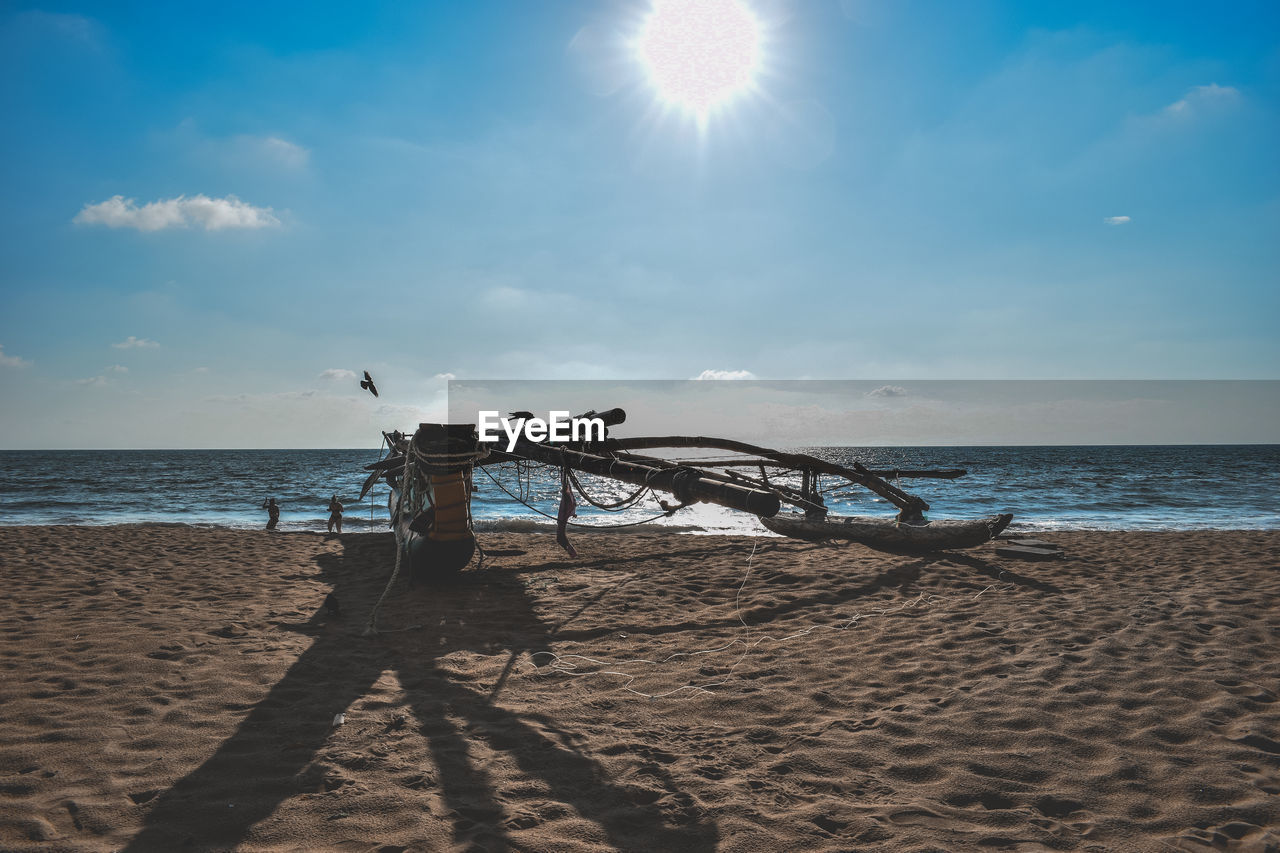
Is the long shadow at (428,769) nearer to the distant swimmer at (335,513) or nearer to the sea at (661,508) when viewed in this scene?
the sea at (661,508)

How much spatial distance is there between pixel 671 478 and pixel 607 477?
3789 millimetres

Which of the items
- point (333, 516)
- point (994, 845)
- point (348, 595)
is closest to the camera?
point (994, 845)

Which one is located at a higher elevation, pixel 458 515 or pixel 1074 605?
pixel 458 515

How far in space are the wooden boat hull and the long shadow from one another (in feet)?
22.6

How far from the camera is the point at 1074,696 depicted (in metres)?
4.85

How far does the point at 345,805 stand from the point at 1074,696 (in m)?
5.46

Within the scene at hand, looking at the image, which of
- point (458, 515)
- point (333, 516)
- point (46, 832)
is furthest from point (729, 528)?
point (46, 832)

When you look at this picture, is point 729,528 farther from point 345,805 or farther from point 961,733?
point 345,805

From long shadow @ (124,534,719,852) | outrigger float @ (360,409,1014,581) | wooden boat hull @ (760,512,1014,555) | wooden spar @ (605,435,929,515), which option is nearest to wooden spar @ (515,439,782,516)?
outrigger float @ (360,409,1014,581)

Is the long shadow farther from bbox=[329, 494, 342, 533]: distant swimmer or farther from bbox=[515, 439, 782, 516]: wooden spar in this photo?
bbox=[329, 494, 342, 533]: distant swimmer

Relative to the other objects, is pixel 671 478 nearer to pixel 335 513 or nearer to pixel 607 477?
pixel 607 477

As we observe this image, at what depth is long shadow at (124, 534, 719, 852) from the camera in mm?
3232

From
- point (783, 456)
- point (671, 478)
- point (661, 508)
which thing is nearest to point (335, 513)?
point (661, 508)

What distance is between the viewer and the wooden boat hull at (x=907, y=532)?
1103cm
